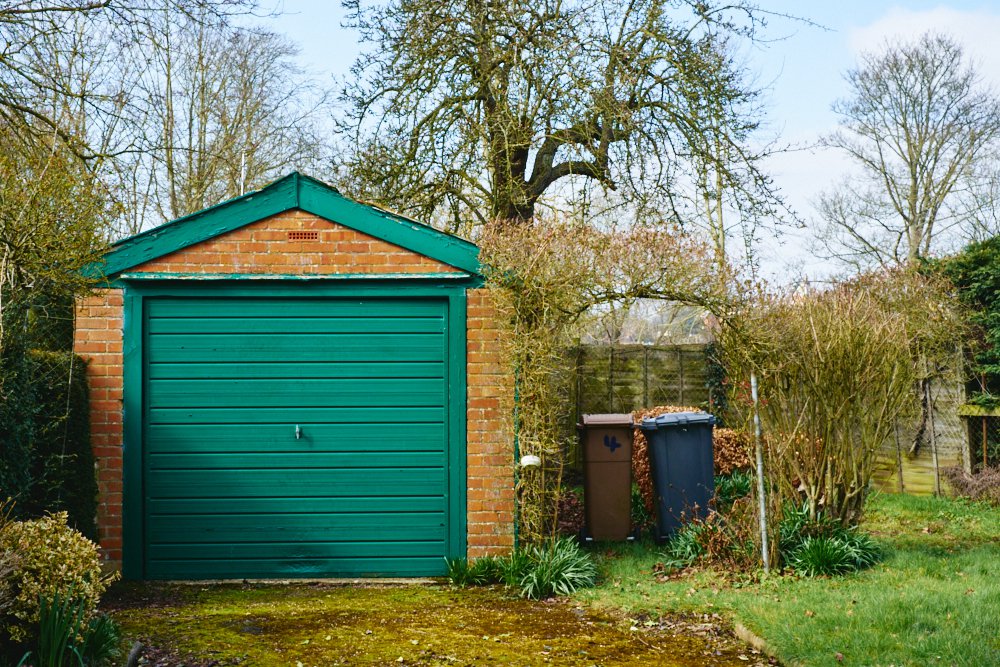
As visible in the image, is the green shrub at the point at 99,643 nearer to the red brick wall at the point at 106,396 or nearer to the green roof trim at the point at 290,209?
the red brick wall at the point at 106,396

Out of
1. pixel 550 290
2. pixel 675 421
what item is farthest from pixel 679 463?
pixel 550 290

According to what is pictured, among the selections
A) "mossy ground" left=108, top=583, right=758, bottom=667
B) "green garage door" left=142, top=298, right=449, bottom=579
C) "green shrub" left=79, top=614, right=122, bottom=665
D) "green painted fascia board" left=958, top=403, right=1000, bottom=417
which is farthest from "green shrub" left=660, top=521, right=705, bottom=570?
"green painted fascia board" left=958, top=403, right=1000, bottom=417

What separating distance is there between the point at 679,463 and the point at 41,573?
600cm

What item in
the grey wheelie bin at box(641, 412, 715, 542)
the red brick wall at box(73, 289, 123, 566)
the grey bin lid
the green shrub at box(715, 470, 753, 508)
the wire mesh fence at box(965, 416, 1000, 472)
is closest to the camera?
the red brick wall at box(73, 289, 123, 566)

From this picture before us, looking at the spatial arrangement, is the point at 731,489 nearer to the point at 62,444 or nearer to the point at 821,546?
the point at 821,546

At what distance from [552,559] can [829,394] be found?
2741 mm

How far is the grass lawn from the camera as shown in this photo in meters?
5.06

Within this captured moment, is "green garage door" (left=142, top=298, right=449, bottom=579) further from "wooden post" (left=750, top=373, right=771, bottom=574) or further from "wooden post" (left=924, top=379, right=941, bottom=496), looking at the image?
"wooden post" (left=924, top=379, right=941, bottom=496)

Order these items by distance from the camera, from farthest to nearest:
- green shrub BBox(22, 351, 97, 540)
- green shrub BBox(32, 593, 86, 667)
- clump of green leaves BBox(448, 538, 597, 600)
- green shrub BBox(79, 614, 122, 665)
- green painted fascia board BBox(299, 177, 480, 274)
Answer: green painted fascia board BBox(299, 177, 480, 274)
clump of green leaves BBox(448, 538, 597, 600)
green shrub BBox(22, 351, 97, 540)
green shrub BBox(79, 614, 122, 665)
green shrub BBox(32, 593, 86, 667)

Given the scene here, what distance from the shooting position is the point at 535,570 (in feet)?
23.6

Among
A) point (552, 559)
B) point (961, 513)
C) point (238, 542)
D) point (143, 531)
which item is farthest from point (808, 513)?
point (143, 531)

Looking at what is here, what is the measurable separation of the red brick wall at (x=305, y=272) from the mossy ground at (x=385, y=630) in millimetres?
641

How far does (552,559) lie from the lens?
7.32m

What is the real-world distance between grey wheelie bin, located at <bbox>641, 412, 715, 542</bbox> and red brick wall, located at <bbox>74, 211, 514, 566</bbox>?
73.9 inches
